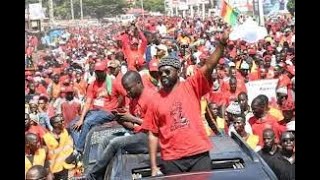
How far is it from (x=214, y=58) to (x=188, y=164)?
3.16ft

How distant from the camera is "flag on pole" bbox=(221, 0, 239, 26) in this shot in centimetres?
554

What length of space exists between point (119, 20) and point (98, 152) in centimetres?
118

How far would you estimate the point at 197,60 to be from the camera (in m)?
5.49

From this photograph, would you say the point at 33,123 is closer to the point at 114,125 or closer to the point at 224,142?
the point at 114,125

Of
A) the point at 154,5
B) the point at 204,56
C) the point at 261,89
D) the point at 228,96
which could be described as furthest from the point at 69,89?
the point at 261,89

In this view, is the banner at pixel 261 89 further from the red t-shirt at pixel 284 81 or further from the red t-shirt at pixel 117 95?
the red t-shirt at pixel 117 95

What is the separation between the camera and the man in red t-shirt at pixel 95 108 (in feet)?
18.1

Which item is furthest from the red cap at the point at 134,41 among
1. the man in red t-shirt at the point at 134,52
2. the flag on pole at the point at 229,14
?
the flag on pole at the point at 229,14


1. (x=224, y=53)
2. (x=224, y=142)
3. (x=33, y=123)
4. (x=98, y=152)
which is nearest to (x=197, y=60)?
(x=224, y=53)

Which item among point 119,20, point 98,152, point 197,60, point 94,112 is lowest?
point 98,152

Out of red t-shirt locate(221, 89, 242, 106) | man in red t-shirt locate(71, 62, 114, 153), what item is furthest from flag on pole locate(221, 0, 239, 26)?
man in red t-shirt locate(71, 62, 114, 153)

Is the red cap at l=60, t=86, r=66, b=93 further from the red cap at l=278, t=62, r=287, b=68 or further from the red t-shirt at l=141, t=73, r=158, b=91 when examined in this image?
the red cap at l=278, t=62, r=287, b=68

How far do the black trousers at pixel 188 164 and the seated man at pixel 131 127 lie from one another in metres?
0.24

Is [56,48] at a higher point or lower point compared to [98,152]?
higher
